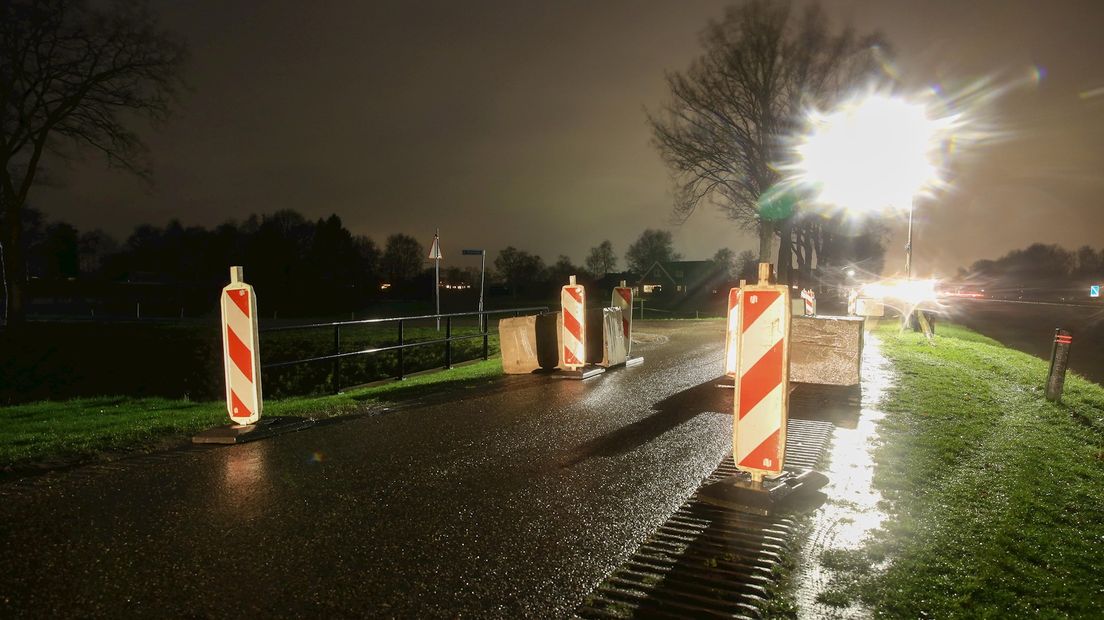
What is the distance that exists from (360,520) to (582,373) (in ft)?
23.2

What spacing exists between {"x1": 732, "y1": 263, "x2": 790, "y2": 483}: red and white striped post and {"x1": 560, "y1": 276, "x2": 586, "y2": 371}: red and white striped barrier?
259 inches

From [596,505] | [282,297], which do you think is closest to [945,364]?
[596,505]

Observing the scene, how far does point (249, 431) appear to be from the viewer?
6801 millimetres

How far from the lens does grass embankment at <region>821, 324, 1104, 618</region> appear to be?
3.38 meters

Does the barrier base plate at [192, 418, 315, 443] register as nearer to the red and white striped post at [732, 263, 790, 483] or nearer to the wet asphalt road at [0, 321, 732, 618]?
the wet asphalt road at [0, 321, 732, 618]

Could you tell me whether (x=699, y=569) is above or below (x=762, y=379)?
below

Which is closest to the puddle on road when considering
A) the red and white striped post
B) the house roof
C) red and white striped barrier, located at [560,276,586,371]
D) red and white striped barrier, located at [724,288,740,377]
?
the red and white striped post

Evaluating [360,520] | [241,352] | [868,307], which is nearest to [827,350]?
[360,520]

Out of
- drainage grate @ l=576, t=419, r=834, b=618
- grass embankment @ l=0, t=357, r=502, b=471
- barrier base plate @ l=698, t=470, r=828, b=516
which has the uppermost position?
barrier base plate @ l=698, t=470, r=828, b=516

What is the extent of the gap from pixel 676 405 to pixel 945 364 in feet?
25.1

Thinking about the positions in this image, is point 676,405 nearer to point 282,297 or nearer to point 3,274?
point 3,274

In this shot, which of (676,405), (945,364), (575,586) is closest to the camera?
(575,586)

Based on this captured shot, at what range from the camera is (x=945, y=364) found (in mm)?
13305

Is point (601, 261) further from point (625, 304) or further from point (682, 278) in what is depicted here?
point (625, 304)
